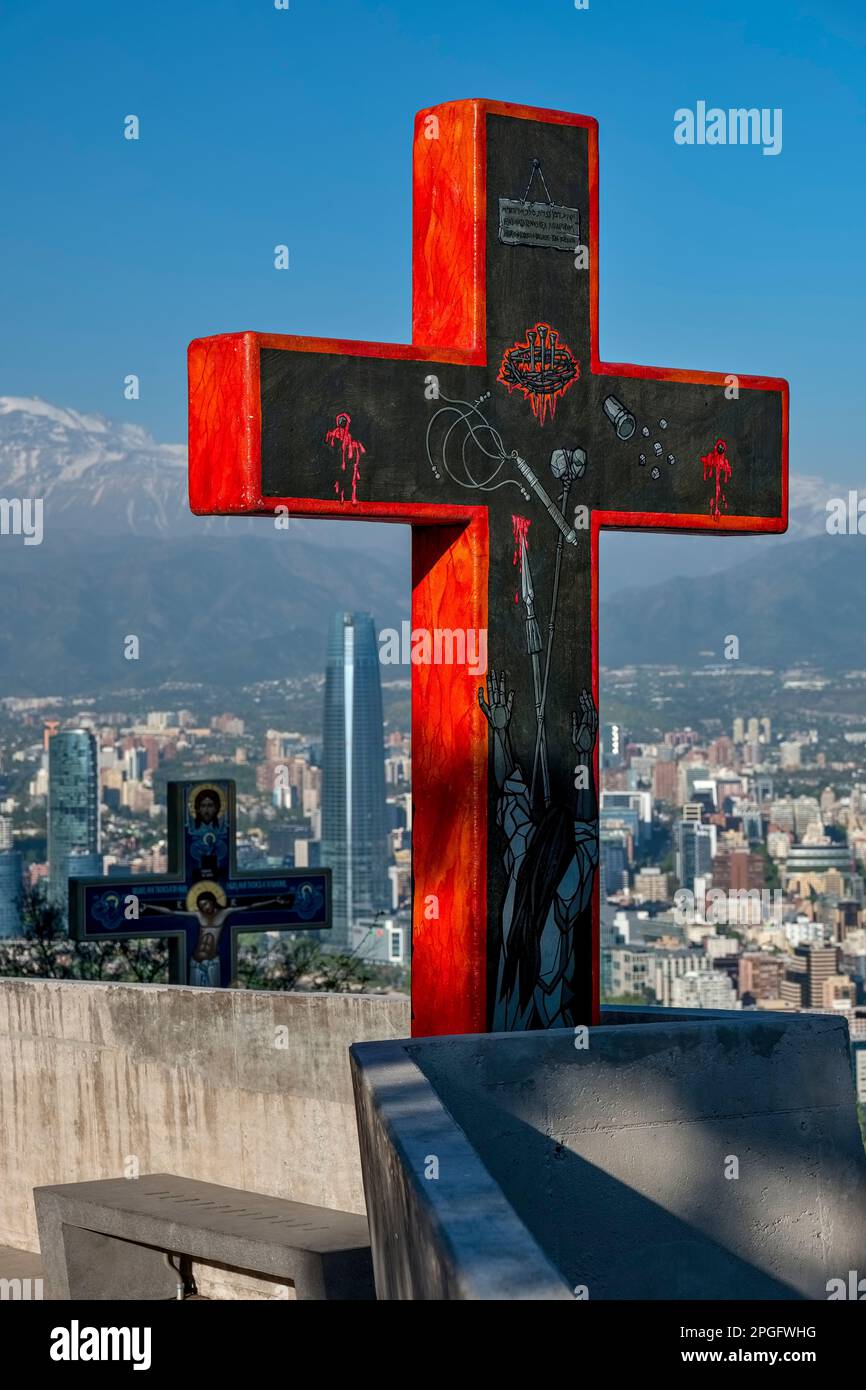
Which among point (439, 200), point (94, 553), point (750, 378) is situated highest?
point (94, 553)

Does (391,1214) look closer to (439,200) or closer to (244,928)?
(439,200)

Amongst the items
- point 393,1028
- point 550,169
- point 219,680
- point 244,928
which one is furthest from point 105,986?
point 219,680

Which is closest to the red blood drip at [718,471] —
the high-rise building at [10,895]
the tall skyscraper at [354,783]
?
the high-rise building at [10,895]

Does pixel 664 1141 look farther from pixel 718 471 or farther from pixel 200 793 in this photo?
pixel 200 793

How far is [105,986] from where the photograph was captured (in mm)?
8156

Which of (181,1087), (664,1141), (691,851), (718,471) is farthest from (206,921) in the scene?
(691,851)

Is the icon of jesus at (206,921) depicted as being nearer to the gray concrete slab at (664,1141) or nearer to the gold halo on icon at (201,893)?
the gold halo on icon at (201,893)

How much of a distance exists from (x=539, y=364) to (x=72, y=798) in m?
24.8

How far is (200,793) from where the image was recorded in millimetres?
10562

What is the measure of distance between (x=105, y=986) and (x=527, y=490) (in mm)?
3500

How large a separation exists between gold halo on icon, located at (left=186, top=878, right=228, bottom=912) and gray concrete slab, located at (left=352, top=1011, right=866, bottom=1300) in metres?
5.15

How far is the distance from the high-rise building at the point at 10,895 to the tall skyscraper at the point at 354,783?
3.80 meters

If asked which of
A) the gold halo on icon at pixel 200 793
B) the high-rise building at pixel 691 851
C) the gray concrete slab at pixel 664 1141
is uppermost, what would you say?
the gold halo on icon at pixel 200 793

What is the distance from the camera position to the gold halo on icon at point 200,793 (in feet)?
34.4
